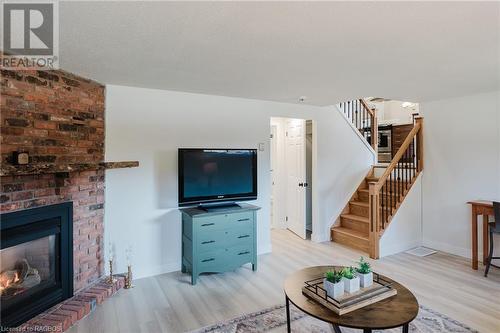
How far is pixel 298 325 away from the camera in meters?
2.40

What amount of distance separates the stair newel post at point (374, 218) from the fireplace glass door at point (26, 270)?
376 centimetres

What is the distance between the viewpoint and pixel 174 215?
360cm

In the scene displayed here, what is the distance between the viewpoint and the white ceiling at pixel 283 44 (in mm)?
1654

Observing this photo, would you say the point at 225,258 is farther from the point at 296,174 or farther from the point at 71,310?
the point at 296,174

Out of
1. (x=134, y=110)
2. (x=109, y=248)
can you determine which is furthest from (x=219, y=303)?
(x=134, y=110)

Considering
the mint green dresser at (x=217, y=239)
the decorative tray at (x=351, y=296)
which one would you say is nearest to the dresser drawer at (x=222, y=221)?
the mint green dresser at (x=217, y=239)

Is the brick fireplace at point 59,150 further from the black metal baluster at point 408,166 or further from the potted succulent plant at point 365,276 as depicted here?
the black metal baluster at point 408,166

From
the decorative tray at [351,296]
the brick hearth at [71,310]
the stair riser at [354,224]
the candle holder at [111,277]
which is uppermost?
the decorative tray at [351,296]

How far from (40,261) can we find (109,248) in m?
0.74

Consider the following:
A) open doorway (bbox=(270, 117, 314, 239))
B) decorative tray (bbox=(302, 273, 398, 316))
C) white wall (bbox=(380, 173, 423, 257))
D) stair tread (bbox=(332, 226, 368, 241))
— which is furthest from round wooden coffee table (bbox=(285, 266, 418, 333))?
open doorway (bbox=(270, 117, 314, 239))

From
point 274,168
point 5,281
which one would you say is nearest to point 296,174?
point 274,168

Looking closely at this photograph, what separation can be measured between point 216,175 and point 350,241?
2.46m

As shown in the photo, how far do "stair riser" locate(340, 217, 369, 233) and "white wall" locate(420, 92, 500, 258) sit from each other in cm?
94

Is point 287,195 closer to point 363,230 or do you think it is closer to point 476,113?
point 363,230
